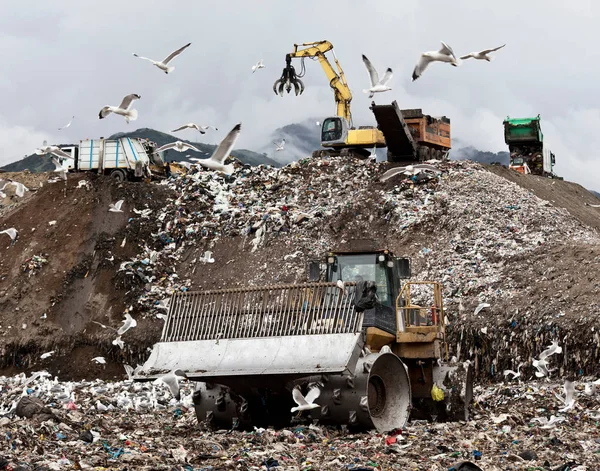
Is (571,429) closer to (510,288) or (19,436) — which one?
(19,436)

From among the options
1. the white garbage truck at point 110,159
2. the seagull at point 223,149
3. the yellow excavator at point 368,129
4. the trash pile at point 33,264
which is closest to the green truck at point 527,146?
the yellow excavator at point 368,129

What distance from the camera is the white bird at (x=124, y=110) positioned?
1189 centimetres

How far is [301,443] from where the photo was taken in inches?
353

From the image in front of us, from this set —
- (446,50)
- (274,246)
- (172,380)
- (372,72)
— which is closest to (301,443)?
(172,380)

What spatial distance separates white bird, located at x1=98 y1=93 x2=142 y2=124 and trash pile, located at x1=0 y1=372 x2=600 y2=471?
138 inches

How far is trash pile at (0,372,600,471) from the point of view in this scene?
7.88 meters

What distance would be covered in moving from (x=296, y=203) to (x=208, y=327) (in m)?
12.5

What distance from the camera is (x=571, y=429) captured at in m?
10.1

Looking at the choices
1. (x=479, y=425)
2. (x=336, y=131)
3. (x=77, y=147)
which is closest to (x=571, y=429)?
(x=479, y=425)

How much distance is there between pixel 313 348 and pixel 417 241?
35.3 feet

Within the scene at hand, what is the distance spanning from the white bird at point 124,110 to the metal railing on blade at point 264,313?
287 cm

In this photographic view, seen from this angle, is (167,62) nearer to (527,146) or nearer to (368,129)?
(368,129)

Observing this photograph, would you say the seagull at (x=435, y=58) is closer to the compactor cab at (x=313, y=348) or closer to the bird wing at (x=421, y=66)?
the bird wing at (x=421, y=66)

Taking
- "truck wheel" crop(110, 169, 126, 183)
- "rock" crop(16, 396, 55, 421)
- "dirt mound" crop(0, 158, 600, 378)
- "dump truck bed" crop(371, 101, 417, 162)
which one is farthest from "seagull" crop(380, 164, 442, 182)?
"truck wheel" crop(110, 169, 126, 183)
